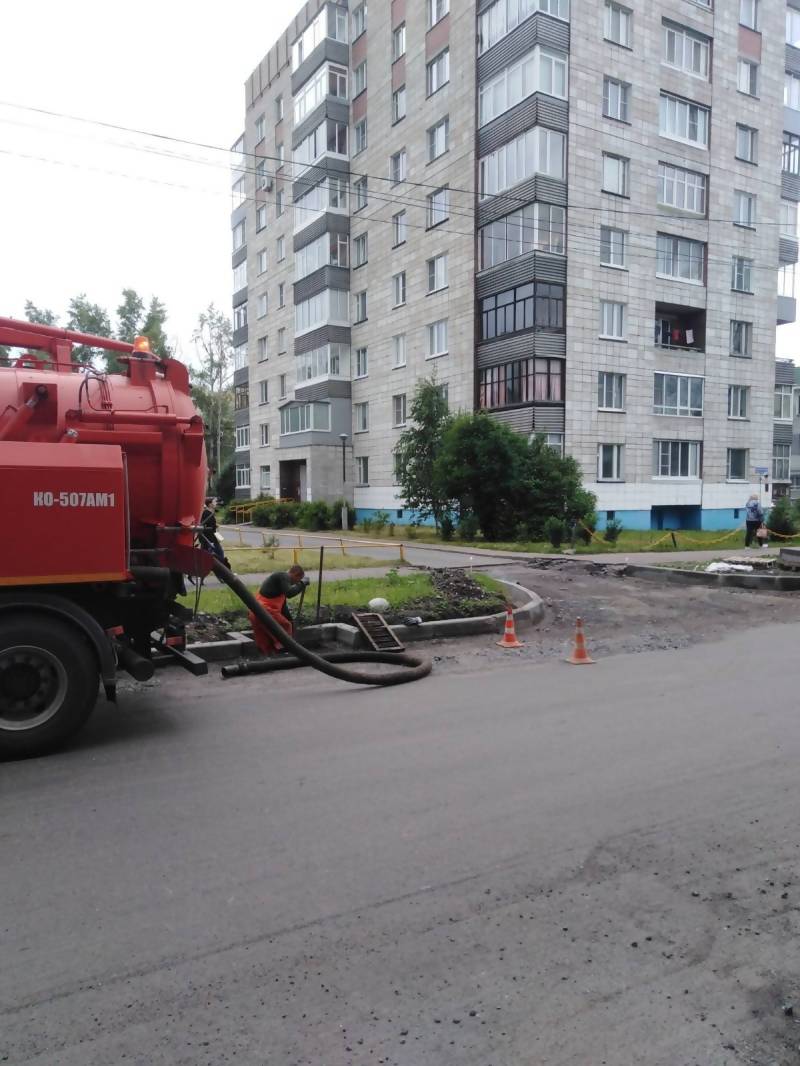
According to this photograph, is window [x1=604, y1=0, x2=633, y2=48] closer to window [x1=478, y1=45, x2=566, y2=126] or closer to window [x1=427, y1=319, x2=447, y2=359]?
window [x1=478, y1=45, x2=566, y2=126]

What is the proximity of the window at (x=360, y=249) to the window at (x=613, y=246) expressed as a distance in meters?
13.8

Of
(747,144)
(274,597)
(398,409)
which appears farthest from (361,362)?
(274,597)

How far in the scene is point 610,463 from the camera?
3316cm

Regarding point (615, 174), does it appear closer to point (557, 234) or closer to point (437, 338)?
point (557, 234)

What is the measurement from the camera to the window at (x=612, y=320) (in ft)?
106

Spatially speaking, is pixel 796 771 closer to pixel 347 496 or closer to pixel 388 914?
pixel 388 914

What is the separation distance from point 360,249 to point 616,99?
1477 cm

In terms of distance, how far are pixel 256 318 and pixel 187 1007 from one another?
52814mm

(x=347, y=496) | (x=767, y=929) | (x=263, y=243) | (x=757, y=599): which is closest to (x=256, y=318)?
(x=263, y=243)

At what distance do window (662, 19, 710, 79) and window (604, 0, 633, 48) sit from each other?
2.19m

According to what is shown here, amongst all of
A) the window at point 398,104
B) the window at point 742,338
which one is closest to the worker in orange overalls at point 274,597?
the window at point 742,338

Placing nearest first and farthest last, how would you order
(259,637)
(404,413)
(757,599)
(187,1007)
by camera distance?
(187,1007) < (259,637) < (757,599) < (404,413)

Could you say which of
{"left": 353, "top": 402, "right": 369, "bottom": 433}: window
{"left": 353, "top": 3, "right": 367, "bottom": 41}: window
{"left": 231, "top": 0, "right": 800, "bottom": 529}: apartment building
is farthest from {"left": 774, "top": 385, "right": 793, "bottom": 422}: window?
{"left": 353, "top": 3, "right": 367, "bottom": 41}: window

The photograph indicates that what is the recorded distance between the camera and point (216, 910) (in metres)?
3.42
